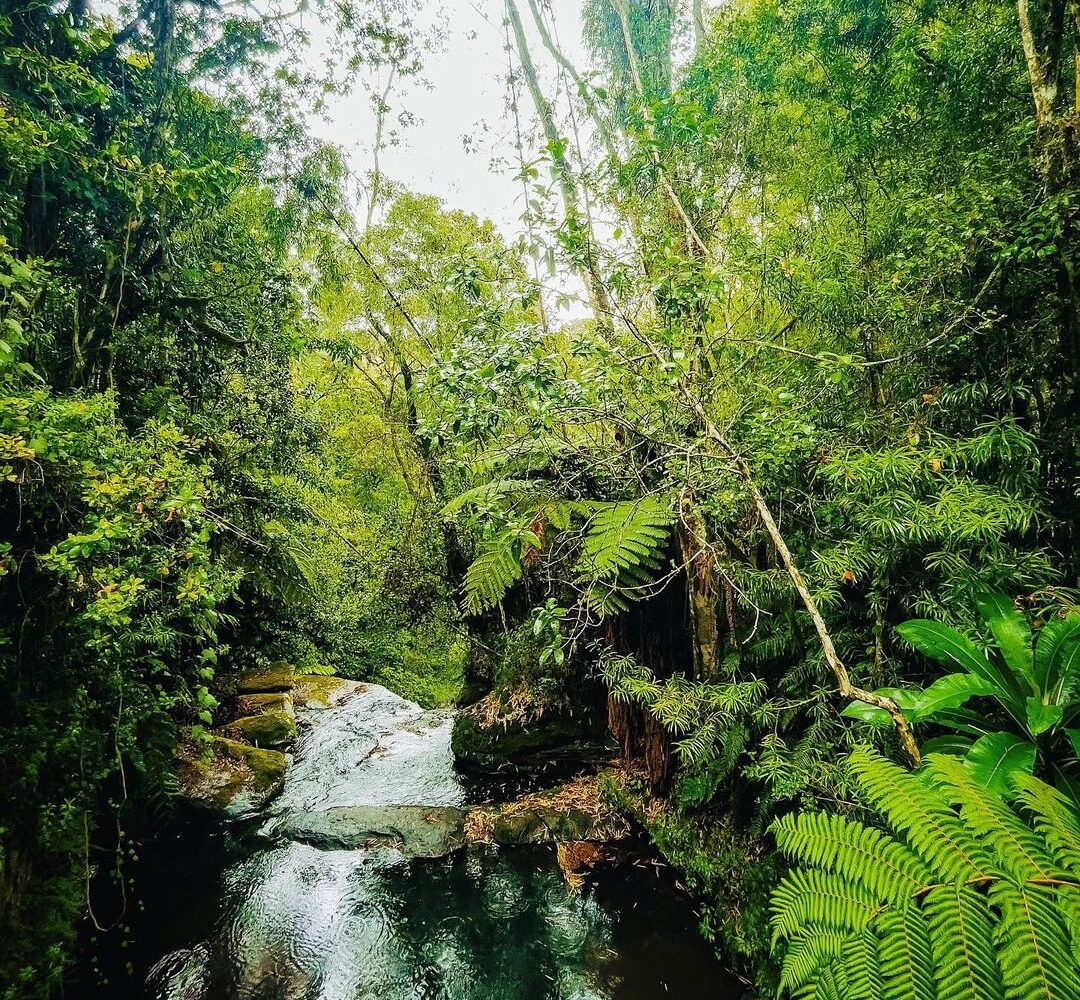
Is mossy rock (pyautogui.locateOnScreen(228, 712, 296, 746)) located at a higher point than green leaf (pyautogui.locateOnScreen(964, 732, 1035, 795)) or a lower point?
lower

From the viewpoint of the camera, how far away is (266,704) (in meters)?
7.63

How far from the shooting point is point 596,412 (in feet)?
10.4

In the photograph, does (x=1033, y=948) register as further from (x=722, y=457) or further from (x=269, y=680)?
(x=269, y=680)

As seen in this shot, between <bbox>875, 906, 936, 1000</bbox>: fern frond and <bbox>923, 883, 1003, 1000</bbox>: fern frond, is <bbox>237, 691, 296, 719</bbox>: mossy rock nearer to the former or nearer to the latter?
<bbox>875, 906, 936, 1000</bbox>: fern frond

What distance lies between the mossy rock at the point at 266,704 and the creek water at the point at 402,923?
2.13 m

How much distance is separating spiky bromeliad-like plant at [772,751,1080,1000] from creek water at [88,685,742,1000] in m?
2.44

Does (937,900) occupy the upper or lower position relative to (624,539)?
lower

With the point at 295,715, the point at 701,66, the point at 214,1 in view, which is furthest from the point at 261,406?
the point at 701,66

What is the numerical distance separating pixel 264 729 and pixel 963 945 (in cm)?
781

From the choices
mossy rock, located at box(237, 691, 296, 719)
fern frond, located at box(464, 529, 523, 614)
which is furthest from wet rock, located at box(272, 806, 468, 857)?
fern frond, located at box(464, 529, 523, 614)

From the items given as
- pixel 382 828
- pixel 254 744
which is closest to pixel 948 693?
pixel 382 828

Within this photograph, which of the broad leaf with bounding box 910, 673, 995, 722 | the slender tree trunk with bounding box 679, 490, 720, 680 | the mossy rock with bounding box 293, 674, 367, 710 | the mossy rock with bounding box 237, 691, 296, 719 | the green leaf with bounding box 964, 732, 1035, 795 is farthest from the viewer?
the mossy rock with bounding box 293, 674, 367, 710

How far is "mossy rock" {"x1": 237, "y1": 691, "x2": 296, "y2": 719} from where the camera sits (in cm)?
736

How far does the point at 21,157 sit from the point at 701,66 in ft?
17.4
